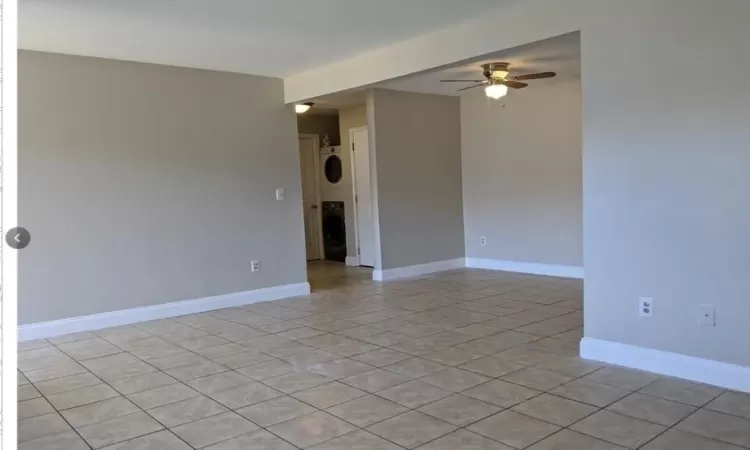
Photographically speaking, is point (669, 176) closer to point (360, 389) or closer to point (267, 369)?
point (360, 389)

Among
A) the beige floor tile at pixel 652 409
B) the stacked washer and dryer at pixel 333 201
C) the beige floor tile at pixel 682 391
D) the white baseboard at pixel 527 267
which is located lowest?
the beige floor tile at pixel 652 409

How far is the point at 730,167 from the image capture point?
9.80ft

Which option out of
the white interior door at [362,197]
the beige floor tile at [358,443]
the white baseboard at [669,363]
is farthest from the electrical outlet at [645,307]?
the white interior door at [362,197]

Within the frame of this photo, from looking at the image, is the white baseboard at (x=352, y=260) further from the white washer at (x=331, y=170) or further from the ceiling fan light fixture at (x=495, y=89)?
the ceiling fan light fixture at (x=495, y=89)

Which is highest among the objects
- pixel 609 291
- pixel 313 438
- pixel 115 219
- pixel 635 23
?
pixel 635 23

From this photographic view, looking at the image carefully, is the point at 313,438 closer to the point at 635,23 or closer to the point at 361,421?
the point at 361,421

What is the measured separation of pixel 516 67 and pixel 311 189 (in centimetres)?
428

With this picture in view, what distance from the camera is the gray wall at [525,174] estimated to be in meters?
6.66

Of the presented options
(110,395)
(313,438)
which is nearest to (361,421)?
(313,438)

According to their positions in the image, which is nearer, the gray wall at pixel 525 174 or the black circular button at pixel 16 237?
the black circular button at pixel 16 237

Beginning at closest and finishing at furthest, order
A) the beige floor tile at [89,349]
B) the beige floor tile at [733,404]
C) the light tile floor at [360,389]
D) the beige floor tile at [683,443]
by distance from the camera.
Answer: the beige floor tile at [683,443] < the light tile floor at [360,389] < the beige floor tile at [733,404] < the beige floor tile at [89,349]

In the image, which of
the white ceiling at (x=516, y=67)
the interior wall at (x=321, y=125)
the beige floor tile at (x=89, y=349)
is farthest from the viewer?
the interior wall at (x=321, y=125)

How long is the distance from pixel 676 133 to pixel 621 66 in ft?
1.66

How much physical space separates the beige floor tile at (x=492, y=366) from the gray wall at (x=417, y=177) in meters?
3.30
